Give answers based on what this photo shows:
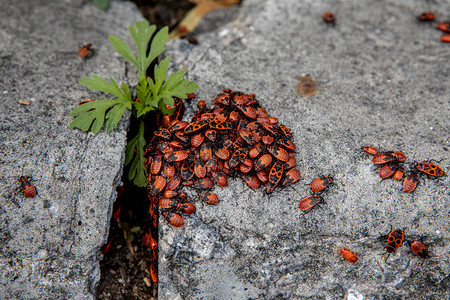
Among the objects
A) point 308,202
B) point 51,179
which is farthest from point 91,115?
point 308,202

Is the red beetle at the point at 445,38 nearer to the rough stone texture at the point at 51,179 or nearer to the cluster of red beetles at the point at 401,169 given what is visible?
the cluster of red beetles at the point at 401,169

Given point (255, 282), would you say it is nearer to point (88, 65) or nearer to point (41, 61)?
point (88, 65)

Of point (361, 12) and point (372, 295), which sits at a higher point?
point (361, 12)

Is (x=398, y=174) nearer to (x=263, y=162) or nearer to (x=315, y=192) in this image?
(x=315, y=192)

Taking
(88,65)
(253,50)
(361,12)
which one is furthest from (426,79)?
(88,65)

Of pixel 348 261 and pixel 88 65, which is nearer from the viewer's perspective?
pixel 348 261

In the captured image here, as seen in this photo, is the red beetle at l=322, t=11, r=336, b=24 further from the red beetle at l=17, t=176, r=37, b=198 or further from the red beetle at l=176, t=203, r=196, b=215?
the red beetle at l=17, t=176, r=37, b=198

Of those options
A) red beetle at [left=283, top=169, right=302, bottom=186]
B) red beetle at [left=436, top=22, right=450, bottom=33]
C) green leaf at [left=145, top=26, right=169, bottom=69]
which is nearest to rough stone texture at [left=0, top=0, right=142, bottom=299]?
green leaf at [left=145, top=26, right=169, bottom=69]
